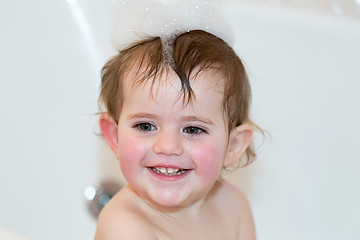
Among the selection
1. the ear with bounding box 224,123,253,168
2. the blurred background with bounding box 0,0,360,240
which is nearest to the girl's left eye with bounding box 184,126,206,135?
the ear with bounding box 224,123,253,168

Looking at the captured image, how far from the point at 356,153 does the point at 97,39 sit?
0.76 metres

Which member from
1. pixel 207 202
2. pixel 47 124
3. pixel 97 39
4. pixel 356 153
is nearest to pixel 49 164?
pixel 47 124

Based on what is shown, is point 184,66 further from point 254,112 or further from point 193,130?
point 254,112

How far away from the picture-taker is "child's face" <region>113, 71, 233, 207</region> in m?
0.98

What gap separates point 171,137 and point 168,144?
0.6 inches

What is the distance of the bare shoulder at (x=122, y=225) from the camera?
1.05 m

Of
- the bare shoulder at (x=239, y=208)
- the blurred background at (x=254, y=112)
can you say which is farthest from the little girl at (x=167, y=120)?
the blurred background at (x=254, y=112)

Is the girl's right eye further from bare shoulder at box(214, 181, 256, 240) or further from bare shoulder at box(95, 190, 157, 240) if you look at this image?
bare shoulder at box(214, 181, 256, 240)

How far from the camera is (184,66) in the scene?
99 centimetres

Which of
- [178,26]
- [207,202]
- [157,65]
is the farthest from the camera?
[207,202]

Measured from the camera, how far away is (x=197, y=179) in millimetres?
1038

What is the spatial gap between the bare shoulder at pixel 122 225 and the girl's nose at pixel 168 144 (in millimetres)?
157

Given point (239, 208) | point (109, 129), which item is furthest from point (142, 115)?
point (239, 208)

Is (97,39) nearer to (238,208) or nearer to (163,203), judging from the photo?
(238,208)
